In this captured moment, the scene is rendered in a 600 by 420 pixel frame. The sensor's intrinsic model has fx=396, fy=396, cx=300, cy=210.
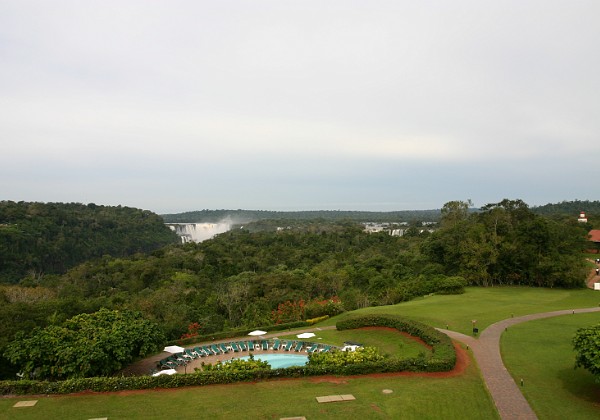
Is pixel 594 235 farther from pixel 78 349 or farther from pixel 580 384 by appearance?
pixel 78 349

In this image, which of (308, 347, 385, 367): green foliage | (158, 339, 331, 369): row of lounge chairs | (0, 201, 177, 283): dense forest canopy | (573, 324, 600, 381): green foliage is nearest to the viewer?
(573, 324, 600, 381): green foliage

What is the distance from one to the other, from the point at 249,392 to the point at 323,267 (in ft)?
141

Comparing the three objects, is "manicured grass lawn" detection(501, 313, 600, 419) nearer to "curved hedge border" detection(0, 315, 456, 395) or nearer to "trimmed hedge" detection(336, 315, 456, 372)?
"trimmed hedge" detection(336, 315, 456, 372)

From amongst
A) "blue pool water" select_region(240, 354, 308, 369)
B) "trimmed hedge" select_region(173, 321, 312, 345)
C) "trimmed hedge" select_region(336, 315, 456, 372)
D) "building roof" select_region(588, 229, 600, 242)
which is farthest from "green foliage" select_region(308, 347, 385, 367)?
"building roof" select_region(588, 229, 600, 242)

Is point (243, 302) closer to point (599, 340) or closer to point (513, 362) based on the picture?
point (513, 362)

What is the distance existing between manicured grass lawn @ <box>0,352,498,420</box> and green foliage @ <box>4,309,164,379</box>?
2.47 m

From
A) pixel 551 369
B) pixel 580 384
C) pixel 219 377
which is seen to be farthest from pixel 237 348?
pixel 580 384

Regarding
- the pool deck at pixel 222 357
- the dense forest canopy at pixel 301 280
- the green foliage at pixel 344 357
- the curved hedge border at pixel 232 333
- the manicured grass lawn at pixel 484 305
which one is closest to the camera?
the green foliage at pixel 344 357

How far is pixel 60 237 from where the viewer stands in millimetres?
81375

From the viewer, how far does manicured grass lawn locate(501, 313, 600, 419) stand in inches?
590

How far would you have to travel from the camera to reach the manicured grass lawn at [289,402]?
14.7 m

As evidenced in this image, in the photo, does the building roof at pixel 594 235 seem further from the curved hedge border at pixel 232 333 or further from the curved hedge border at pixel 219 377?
the curved hedge border at pixel 219 377

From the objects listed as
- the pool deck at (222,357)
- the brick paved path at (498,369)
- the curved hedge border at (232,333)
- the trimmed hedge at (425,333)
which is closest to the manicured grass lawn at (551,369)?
the brick paved path at (498,369)

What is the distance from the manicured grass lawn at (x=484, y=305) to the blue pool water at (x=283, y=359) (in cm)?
869
